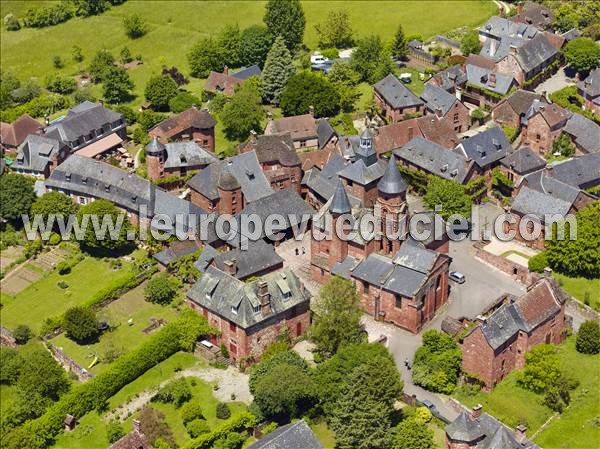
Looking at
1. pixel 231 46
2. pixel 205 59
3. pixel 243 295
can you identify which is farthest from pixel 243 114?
pixel 243 295

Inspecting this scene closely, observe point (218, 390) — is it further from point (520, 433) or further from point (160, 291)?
point (520, 433)

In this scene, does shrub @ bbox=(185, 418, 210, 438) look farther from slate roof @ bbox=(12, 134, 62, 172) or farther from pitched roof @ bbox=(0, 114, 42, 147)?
pitched roof @ bbox=(0, 114, 42, 147)

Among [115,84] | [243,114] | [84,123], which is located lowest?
[115,84]

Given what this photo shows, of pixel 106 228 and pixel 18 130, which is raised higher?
pixel 106 228

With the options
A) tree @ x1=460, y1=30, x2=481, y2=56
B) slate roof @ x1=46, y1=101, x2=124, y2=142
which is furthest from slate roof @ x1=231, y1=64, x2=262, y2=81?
tree @ x1=460, y1=30, x2=481, y2=56

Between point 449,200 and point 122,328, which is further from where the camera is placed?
point 449,200

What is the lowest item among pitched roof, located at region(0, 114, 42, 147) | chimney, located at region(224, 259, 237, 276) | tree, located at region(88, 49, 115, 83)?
tree, located at region(88, 49, 115, 83)

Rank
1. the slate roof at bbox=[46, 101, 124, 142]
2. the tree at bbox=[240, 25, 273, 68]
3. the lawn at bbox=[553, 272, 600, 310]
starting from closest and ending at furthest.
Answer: the lawn at bbox=[553, 272, 600, 310] < the slate roof at bbox=[46, 101, 124, 142] < the tree at bbox=[240, 25, 273, 68]
